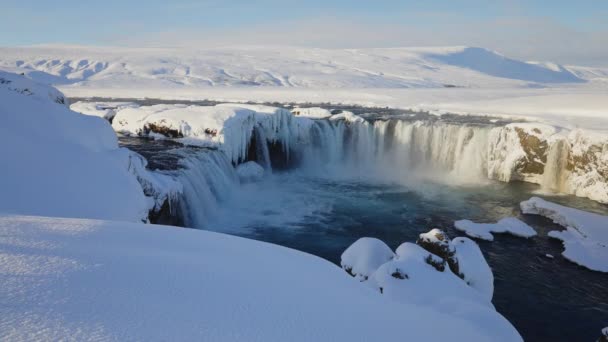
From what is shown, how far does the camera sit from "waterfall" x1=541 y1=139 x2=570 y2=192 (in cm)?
1664

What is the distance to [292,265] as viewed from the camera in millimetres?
4234

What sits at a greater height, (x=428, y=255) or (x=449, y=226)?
(x=428, y=255)

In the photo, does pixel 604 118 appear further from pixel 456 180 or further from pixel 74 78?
pixel 74 78

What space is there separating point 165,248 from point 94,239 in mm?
611

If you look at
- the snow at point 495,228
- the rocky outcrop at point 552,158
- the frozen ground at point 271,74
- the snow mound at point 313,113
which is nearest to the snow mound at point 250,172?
the snow mound at point 313,113

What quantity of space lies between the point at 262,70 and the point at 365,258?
8220 centimetres

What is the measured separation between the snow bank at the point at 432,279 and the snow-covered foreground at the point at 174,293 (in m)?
0.68

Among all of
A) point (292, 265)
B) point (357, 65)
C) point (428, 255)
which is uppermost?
point (357, 65)

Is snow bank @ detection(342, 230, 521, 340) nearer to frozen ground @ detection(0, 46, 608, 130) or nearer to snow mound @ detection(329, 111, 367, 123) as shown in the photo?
snow mound @ detection(329, 111, 367, 123)

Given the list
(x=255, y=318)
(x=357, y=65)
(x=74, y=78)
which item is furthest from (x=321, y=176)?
(x=357, y=65)

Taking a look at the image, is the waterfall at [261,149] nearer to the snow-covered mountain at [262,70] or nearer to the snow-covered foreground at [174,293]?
the snow-covered foreground at [174,293]

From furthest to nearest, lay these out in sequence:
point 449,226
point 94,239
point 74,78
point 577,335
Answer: point 74,78, point 449,226, point 577,335, point 94,239

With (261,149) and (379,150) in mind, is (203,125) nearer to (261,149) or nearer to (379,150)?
(261,149)

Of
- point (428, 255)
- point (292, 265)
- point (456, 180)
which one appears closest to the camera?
point (292, 265)
